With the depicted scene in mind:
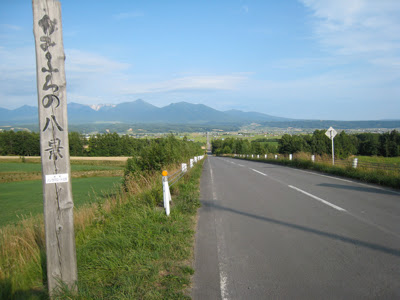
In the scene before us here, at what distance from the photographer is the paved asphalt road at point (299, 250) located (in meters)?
3.49

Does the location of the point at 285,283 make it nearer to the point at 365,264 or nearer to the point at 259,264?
the point at 259,264

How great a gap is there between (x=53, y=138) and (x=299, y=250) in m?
4.07

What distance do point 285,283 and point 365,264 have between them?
53.2 inches

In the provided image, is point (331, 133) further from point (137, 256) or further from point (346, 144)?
point (346, 144)

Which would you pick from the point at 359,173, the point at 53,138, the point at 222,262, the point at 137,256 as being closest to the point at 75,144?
the point at 359,173

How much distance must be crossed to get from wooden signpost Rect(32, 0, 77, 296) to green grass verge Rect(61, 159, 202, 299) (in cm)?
49

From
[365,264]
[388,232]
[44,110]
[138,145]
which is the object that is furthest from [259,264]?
[138,145]

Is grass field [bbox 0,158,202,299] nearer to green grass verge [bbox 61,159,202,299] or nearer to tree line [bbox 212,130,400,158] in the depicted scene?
green grass verge [bbox 61,159,202,299]

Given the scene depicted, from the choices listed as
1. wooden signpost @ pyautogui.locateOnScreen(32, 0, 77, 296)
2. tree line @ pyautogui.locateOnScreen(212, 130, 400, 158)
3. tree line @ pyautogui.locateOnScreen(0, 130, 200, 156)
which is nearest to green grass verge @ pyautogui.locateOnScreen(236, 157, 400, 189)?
wooden signpost @ pyautogui.locateOnScreen(32, 0, 77, 296)

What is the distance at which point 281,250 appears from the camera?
4.77 meters

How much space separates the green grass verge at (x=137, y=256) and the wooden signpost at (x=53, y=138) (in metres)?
0.49

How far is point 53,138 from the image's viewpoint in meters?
3.29

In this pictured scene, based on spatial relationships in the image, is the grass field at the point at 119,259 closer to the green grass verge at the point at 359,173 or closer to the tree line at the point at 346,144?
the green grass verge at the point at 359,173

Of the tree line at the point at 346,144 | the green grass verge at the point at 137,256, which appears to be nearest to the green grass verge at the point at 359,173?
the green grass verge at the point at 137,256
